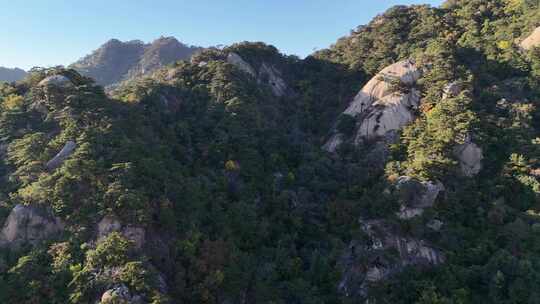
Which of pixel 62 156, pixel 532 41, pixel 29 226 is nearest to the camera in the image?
pixel 29 226

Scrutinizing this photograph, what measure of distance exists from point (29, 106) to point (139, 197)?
1867 centimetres

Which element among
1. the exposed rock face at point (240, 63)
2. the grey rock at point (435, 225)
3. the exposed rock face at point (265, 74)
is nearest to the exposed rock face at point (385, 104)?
the exposed rock face at point (265, 74)

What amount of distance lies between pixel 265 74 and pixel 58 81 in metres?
29.2

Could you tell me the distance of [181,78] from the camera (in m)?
50.1

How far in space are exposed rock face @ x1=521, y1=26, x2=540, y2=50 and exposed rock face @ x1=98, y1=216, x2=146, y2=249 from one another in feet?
156

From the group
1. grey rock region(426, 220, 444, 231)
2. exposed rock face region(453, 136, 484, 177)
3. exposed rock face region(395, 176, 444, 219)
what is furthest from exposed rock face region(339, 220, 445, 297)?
exposed rock face region(453, 136, 484, 177)

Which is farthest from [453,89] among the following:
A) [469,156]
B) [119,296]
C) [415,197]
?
[119,296]

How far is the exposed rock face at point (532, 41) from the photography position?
44.5m

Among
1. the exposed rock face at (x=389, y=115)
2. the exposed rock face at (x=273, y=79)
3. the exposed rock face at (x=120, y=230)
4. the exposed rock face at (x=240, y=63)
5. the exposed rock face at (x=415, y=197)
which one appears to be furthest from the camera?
the exposed rock face at (x=273, y=79)

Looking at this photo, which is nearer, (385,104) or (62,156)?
(62,156)

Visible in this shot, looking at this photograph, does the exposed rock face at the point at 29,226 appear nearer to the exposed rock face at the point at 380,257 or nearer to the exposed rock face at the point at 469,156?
the exposed rock face at the point at 380,257

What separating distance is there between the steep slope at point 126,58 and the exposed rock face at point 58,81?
187 feet

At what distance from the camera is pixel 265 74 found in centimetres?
5750

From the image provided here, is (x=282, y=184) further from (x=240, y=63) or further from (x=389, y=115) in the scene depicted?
(x=240, y=63)
